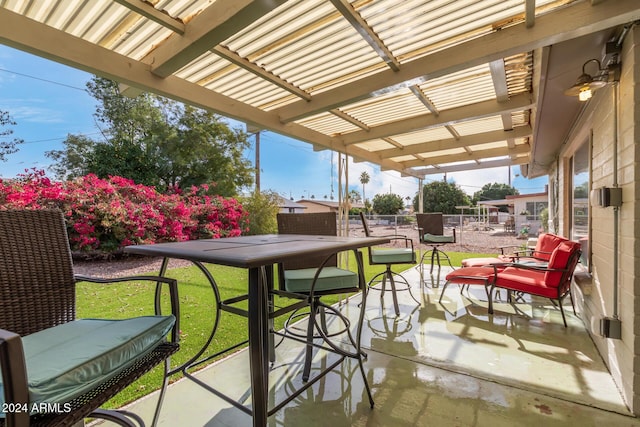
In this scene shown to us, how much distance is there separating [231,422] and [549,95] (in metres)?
3.57

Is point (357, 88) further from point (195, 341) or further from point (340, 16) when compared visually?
point (195, 341)

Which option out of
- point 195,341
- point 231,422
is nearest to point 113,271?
point 195,341

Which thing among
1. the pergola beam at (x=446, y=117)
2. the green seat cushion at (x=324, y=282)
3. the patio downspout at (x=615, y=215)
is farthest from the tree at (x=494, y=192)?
the green seat cushion at (x=324, y=282)

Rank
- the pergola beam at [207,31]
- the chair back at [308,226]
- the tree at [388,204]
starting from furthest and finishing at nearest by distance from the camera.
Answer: the tree at [388,204], the chair back at [308,226], the pergola beam at [207,31]

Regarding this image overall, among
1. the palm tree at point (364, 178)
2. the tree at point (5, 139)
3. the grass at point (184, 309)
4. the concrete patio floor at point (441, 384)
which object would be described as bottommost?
the concrete patio floor at point (441, 384)

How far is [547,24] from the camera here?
1793 mm

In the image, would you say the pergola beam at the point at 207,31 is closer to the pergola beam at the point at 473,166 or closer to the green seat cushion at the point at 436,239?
the green seat cushion at the point at 436,239

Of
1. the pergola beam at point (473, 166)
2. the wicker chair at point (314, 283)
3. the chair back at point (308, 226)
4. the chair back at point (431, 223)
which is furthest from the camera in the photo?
the pergola beam at point (473, 166)

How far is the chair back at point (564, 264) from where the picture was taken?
9.29ft

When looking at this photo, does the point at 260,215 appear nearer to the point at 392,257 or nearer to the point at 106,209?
the point at 106,209

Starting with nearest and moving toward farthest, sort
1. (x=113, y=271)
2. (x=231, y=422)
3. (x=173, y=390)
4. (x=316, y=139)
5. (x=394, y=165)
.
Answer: (x=231, y=422) < (x=173, y=390) < (x=316, y=139) < (x=113, y=271) < (x=394, y=165)

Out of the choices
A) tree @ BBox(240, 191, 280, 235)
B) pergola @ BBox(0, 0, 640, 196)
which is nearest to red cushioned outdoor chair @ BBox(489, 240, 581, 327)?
pergola @ BBox(0, 0, 640, 196)

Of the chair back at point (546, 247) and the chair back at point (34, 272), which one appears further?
the chair back at point (546, 247)

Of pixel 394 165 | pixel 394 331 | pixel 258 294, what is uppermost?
pixel 394 165
